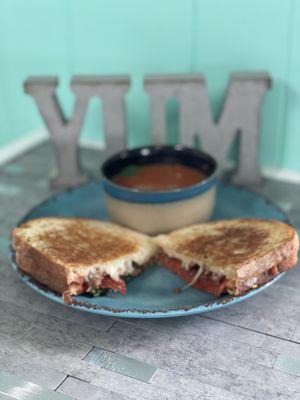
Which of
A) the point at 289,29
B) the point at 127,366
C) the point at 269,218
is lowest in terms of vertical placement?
the point at 127,366

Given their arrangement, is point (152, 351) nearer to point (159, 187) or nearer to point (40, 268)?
point (40, 268)

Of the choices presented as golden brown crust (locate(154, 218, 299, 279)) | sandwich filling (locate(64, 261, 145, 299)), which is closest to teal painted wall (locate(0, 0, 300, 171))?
golden brown crust (locate(154, 218, 299, 279))

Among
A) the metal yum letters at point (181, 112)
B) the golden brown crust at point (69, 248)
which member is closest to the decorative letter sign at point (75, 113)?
the metal yum letters at point (181, 112)

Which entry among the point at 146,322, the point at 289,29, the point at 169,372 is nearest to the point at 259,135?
the point at 289,29

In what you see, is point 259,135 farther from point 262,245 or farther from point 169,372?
point 169,372

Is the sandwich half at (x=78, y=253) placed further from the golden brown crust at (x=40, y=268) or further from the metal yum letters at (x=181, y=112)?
the metal yum letters at (x=181, y=112)

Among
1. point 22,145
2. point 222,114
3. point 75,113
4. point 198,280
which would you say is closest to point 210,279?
point 198,280

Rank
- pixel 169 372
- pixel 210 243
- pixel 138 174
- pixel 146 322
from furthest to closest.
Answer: pixel 138 174 < pixel 210 243 < pixel 146 322 < pixel 169 372
